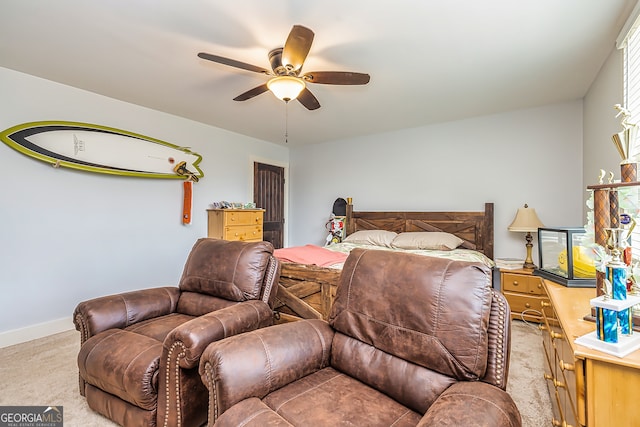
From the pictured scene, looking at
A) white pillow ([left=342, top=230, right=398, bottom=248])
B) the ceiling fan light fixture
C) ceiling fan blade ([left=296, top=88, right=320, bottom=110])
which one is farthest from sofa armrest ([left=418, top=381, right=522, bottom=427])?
white pillow ([left=342, top=230, right=398, bottom=248])

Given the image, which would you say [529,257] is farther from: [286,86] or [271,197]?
[271,197]

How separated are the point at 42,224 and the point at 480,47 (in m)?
4.32

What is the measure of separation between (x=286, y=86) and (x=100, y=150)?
98.8 inches

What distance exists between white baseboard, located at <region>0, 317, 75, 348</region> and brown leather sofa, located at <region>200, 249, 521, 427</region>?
9.53ft

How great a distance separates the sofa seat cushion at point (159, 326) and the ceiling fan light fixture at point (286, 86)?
1778mm

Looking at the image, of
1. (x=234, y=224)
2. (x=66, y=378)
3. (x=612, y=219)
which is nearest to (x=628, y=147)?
(x=612, y=219)

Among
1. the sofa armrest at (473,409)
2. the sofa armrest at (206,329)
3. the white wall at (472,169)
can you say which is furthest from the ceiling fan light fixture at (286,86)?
the white wall at (472,169)

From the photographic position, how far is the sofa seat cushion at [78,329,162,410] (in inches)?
58.6

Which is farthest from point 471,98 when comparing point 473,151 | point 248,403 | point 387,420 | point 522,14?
point 248,403

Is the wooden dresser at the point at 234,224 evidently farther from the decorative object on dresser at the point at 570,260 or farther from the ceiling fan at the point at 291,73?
the decorative object on dresser at the point at 570,260

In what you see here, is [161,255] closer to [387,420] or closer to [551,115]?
[387,420]

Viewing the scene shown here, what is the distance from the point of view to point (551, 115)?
12.0 ft

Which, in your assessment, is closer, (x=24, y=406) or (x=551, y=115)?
(x=24, y=406)

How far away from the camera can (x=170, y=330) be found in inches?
74.4
